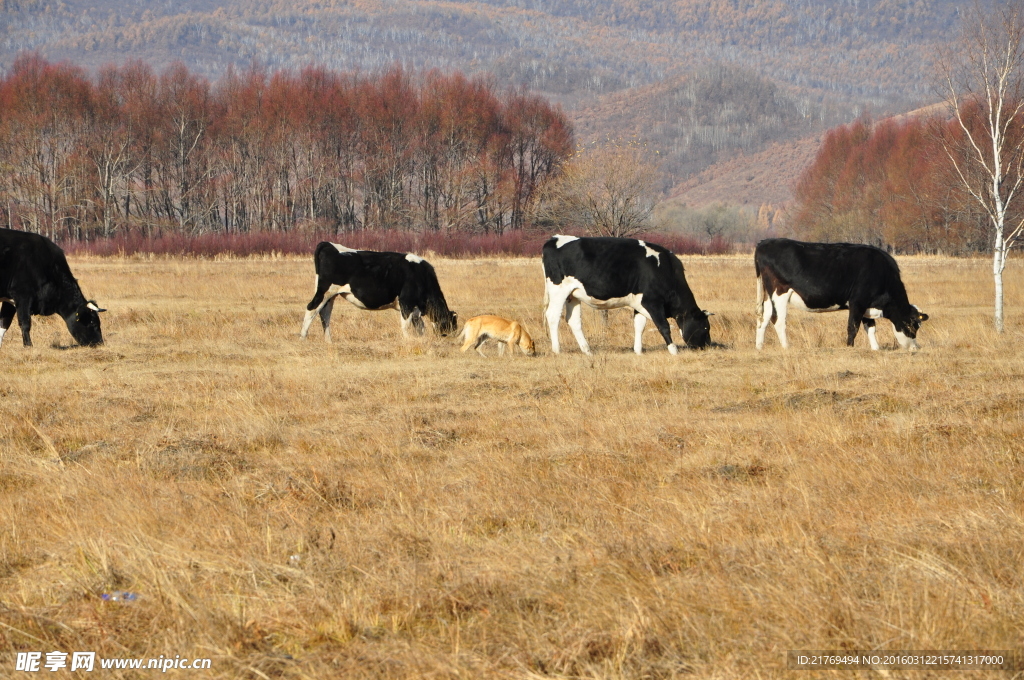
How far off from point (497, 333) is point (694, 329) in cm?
308

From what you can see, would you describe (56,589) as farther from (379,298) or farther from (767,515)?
(379,298)

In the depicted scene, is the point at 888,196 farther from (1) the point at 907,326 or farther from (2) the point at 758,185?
(2) the point at 758,185

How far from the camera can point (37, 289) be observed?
15.0 metres

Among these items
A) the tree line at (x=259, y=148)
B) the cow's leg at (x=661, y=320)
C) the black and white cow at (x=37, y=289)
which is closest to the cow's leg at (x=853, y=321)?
the cow's leg at (x=661, y=320)

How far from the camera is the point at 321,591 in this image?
15.2 feet

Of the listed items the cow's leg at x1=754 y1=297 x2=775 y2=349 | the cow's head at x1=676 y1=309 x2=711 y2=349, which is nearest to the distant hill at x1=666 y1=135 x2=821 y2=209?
the cow's leg at x1=754 y1=297 x2=775 y2=349

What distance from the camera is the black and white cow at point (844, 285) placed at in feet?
49.2

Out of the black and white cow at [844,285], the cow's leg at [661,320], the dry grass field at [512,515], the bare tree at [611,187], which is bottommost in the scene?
the dry grass field at [512,515]

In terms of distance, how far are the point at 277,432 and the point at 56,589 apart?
11.8 ft

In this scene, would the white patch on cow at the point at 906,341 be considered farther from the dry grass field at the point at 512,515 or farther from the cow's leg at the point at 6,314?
the cow's leg at the point at 6,314

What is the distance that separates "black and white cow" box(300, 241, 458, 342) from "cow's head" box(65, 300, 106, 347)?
10.3ft

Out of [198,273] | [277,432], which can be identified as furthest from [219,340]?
[198,273]

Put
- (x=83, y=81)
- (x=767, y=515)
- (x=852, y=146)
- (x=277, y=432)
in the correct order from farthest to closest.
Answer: (x=852, y=146), (x=83, y=81), (x=277, y=432), (x=767, y=515)

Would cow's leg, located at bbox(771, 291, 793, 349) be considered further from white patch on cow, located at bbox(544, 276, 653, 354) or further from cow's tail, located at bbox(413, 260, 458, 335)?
cow's tail, located at bbox(413, 260, 458, 335)
